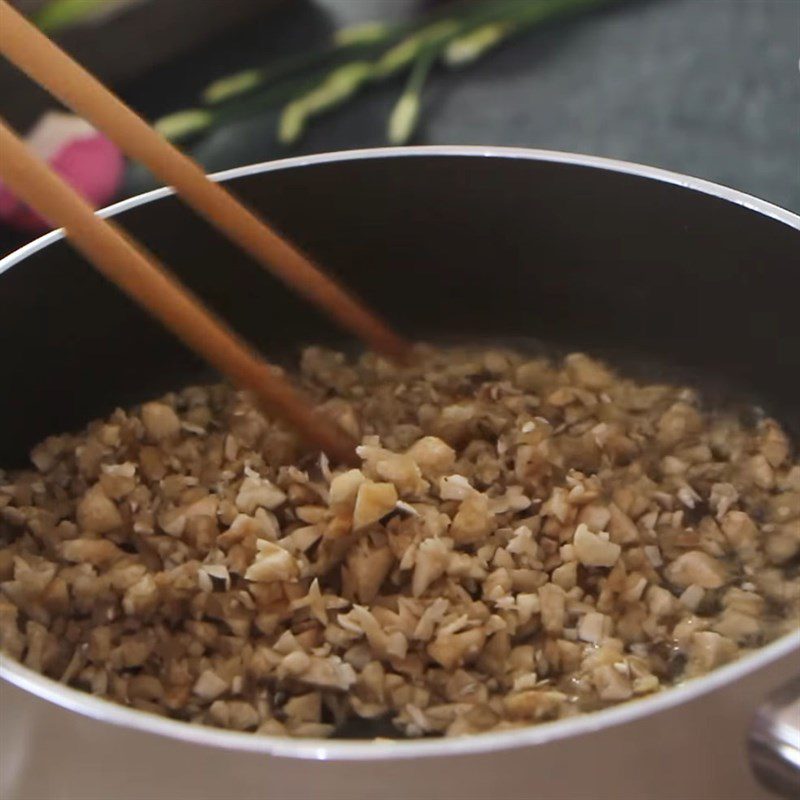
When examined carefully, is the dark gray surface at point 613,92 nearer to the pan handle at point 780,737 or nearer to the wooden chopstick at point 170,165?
the wooden chopstick at point 170,165

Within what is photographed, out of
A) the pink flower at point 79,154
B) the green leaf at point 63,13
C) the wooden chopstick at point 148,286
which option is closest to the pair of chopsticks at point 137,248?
the wooden chopstick at point 148,286

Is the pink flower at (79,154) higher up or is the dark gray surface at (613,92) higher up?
the dark gray surface at (613,92)

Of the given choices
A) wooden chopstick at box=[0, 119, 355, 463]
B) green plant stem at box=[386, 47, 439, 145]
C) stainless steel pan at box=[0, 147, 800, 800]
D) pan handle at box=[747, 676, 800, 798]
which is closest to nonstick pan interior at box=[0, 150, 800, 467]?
stainless steel pan at box=[0, 147, 800, 800]

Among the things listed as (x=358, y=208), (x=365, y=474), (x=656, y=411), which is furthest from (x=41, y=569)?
(x=656, y=411)

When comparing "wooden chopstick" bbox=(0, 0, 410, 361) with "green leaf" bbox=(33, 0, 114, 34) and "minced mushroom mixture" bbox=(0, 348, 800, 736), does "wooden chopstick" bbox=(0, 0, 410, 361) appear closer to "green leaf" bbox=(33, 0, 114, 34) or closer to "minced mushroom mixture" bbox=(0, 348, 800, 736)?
"minced mushroom mixture" bbox=(0, 348, 800, 736)

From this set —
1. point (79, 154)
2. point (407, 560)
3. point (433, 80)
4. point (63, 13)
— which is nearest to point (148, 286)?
point (407, 560)

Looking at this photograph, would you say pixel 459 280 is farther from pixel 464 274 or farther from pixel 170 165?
pixel 170 165

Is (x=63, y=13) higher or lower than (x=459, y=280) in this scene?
higher
